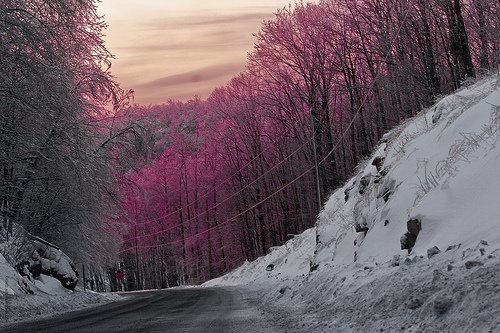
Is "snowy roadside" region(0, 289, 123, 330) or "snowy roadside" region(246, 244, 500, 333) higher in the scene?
"snowy roadside" region(246, 244, 500, 333)

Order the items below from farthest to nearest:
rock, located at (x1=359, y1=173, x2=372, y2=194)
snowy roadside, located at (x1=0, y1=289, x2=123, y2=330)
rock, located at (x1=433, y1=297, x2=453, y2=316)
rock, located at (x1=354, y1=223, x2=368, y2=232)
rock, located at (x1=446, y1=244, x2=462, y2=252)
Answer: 1. rock, located at (x1=359, y1=173, x2=372, y2=194)
2. rock, located at (x1=354, y1=223, x2=368, y2=232)
3. snowy roadside, located at (x1=0, y1=289, x2=123, y2=330)
4. rock, located at (x1=446, y1=244, x2=462, y2=252)
5. rock, located at (x1=433, y1=297, x2=453, y2=316)

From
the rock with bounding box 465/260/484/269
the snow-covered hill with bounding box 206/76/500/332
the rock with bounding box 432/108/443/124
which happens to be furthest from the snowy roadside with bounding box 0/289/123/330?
the rock with bounding box 432/108/443/124

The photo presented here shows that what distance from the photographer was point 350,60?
3716 centimetres

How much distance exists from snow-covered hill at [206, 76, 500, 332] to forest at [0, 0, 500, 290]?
20.0 ft

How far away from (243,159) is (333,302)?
43223 mm

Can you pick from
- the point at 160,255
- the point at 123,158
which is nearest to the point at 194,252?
the point at 160,255

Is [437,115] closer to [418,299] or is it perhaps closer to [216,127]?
[418,299]

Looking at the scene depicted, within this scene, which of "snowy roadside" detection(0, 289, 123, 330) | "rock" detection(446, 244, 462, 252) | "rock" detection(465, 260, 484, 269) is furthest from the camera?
"snowy roadside" detection(0, 289, 123, 330)

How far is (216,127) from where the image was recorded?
187 feet

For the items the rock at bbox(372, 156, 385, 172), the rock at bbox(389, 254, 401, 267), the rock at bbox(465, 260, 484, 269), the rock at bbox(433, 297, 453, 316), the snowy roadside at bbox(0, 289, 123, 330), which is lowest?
the snowy roadside at bbox(0, 289, 123, 330)

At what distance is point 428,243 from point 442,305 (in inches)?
114

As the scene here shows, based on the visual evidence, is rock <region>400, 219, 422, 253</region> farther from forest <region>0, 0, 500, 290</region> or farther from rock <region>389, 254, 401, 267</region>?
forest <region>0, 0, 500, 290</region>

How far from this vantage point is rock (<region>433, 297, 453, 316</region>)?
16.3 feet

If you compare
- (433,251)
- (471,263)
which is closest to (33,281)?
(433,251)
